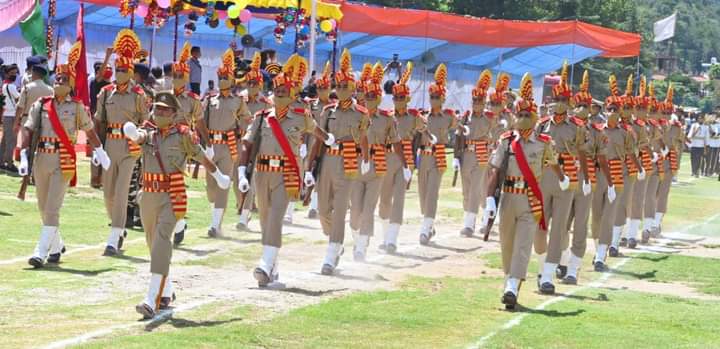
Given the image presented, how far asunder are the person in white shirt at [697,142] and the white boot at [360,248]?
29.9 metres

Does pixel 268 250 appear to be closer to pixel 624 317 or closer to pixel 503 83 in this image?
pixel 624 317

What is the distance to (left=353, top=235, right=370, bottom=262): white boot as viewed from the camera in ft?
59.0

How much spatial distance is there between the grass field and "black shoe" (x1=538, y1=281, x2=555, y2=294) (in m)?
0.09

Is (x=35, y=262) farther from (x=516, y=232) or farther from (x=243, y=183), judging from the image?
(x=516, y=232)

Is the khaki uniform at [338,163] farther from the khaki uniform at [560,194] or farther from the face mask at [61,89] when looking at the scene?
the face mask at [61,89]

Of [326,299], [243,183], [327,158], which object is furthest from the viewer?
[327,158]

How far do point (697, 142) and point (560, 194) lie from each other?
31847mm

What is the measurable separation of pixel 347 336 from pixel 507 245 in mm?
3110

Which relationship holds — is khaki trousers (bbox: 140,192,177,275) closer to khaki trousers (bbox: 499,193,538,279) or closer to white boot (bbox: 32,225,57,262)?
white boot (bbox: 32,225,57,262)

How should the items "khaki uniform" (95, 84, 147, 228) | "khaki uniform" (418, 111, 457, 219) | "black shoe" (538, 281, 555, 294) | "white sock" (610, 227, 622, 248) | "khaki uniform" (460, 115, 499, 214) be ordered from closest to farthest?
"black shoe" (538, 281, 555, 294) → "khaki uniform" (95, 84, 147, 228) → "khaki uniform" (418, 111, 457, 219) → "white sock" (610, 227, 622, 248) → "khaki uniform" (460, 115, 499, 214)

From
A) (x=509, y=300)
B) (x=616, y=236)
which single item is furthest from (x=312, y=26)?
(x=509, y=300)

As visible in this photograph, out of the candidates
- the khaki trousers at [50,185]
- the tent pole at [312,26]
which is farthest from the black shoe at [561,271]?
the tent pole at [312,26]

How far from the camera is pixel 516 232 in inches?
571

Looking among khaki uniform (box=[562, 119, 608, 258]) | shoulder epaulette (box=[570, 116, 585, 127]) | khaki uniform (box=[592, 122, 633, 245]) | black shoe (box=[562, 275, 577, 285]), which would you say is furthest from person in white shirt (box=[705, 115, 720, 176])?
shoulder epaulette (box=[570, 116, 585, 127])
